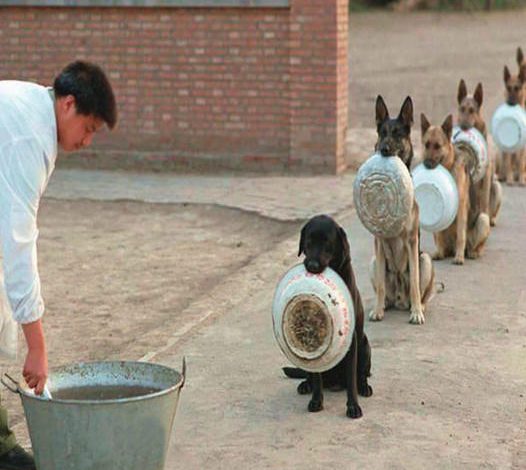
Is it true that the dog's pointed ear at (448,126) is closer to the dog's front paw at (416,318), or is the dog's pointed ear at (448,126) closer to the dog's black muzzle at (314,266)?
the dog's front paw at (416,318)

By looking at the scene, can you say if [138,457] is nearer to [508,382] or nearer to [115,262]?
[508,382]

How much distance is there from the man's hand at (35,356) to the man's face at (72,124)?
70cm

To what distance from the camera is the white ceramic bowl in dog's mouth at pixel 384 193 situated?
26.3 feet

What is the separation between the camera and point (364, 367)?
6.96 meters

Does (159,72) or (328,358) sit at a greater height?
(159,72)

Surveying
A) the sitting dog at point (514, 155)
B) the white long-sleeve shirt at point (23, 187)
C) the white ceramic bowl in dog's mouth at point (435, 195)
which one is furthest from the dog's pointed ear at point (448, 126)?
the white long-sleeve shirt at point (23, 187)

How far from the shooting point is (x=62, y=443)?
16.7 feet

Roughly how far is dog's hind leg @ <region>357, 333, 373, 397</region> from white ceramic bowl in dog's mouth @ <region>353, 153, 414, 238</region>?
A: 1.34 m

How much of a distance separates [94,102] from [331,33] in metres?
9.57

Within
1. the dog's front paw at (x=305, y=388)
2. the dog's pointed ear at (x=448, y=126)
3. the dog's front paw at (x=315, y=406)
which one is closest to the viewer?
the dog's front paw at (x=315, y=406)

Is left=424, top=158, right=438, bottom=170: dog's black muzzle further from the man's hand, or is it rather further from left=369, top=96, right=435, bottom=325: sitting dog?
the man's hand

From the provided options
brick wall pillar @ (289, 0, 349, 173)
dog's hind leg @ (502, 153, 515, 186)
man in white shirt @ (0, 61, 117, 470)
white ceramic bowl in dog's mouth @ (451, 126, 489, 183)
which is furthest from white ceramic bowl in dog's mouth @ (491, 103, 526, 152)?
man in white shirt @ (0, 61, 117, 470)

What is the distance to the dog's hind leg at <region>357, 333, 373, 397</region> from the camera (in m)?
6.91

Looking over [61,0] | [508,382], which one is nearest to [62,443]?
[508,382]
